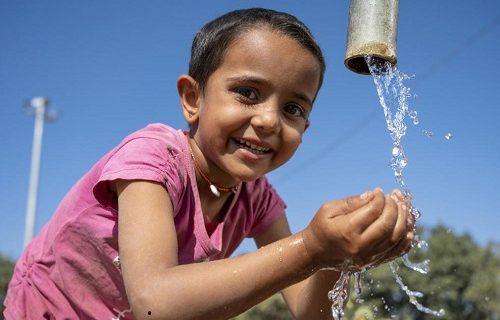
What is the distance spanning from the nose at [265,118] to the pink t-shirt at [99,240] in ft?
1.13

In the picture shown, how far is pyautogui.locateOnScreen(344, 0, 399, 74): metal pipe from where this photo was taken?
2164 mm

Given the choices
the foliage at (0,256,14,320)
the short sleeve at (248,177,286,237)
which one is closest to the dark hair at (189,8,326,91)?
the short sleeve at (248,177,286,237)

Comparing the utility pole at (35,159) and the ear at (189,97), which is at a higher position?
the utility pole at (35,159)

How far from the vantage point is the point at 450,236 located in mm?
33875

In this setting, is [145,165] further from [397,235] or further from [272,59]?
[397,235]

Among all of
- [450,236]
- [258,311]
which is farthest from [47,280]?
[450,236]

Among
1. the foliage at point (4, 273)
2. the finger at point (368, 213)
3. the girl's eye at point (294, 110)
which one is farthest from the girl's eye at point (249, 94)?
the foliage at point (4, 273)

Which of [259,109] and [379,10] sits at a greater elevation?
[379,10]

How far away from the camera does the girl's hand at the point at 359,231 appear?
1590 mm

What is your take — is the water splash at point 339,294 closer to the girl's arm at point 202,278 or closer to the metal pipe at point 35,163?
the girl's arm at point 202,278

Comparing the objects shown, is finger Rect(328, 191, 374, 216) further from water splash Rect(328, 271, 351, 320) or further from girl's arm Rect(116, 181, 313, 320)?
water splash Rect(328, 271, 351, 320)

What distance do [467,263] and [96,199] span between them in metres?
34.4

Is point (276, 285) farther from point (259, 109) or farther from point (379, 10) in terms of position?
point (379, 10)

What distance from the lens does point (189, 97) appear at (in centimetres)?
266
